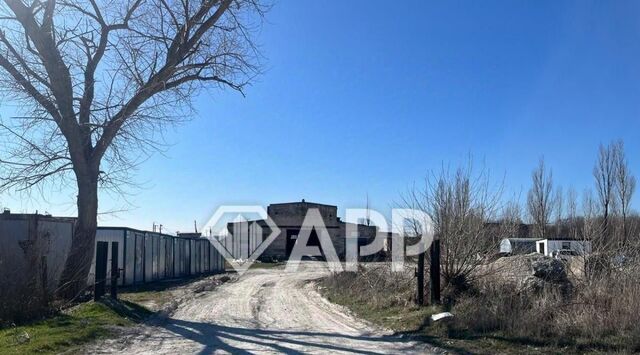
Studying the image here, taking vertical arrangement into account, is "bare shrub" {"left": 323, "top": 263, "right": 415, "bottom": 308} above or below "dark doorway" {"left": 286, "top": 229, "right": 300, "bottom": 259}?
below

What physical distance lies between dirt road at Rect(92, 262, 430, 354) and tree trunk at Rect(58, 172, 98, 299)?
10.3 feet

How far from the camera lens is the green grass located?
10.6 metres

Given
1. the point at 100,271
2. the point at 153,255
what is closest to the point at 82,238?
the point at 100,271

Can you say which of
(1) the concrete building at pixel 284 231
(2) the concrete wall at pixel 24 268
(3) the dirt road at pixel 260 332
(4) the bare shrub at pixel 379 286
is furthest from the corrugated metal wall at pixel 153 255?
(1) the concrete building at pixel 284 231

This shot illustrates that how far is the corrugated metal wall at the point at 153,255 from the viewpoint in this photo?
85.5 feet

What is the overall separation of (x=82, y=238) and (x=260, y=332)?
7.78 m

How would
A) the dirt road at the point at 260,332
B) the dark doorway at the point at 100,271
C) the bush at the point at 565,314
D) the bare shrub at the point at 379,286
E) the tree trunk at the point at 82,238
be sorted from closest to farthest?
the bush at the point at 565,314
the dirt road at the point at 260,332
the bare shrub at the point at 379,286
the dark doorway at the point at 100,271
the tree trunk at the point at 82,238

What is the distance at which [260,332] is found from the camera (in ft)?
42.7

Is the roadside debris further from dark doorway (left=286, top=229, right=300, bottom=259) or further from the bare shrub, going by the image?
dark doorway (left=286, top=229, right=300, bottom=259)

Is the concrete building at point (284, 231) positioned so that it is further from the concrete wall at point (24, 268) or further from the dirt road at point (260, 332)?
the concrete wall at point (24, 268)

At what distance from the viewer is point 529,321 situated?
37.2ft

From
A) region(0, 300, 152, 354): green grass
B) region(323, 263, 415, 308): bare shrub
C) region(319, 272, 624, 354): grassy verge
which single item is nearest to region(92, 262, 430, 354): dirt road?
region(319, 272, 624, 354): grassy verge

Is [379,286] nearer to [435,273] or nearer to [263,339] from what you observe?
[435,273]

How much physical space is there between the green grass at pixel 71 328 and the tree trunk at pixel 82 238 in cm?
123
